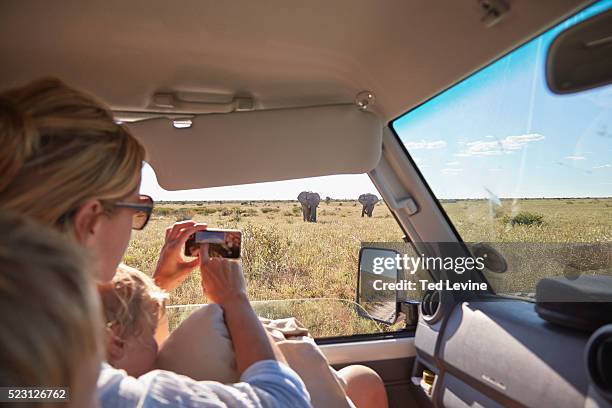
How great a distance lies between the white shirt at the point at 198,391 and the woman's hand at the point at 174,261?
0.87 m

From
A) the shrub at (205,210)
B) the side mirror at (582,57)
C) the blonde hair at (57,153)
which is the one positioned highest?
the side mirror at (582,57)

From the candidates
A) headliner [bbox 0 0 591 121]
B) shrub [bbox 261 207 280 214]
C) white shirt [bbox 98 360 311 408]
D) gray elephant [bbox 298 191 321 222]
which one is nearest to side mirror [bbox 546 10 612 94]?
headliner [bbox 0 0 591 121]

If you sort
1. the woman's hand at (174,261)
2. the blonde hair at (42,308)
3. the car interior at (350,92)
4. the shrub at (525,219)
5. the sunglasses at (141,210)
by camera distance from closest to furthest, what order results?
the blonde hair at (42,308)
the sunglasses at (141,210)
the car interior at (350,92)
the woman's hand at (174,261)
the shrub at (525,219)

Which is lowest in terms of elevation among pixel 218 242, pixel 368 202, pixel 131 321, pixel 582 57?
pixel 131 321

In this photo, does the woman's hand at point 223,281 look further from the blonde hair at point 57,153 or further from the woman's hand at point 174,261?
the blonde hair at point 57,153

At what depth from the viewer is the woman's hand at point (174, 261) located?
2.04m

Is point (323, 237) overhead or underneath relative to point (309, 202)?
underneath

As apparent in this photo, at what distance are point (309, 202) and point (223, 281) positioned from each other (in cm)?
188

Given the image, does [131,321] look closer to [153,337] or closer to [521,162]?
[153,337]

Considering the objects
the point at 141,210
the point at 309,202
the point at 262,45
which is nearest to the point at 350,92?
the point at 262,45

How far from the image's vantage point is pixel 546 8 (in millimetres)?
1430

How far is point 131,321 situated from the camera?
1454 millimetres

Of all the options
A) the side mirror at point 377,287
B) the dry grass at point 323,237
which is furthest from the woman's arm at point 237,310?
the side mirror at point 377,287

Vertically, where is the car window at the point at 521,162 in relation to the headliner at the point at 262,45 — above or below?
below
